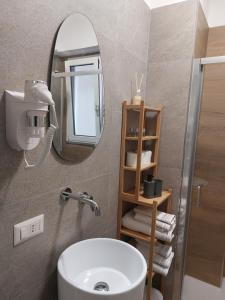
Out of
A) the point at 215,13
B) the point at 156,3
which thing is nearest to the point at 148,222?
the point at 156,3

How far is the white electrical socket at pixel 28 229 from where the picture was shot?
34.2 inches

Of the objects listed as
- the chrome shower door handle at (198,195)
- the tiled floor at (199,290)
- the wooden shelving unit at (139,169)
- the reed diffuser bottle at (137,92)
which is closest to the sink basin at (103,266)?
the wooden shelving unit at (139,169)

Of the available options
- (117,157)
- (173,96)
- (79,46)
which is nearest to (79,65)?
(79,46)

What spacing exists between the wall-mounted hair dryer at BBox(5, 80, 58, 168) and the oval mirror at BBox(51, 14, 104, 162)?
203 millimetres

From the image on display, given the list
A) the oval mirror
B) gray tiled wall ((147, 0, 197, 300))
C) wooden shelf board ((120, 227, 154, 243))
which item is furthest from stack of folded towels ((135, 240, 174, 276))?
the oval mirror

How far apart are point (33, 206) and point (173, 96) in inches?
48.0

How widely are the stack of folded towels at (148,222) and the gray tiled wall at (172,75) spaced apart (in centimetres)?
23

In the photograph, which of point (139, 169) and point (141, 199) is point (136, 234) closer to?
point (141, 199)

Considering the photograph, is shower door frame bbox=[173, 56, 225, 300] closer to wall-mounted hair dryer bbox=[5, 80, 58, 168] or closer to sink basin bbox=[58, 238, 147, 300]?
sink basin bbox=[58, 238, 147, 300]

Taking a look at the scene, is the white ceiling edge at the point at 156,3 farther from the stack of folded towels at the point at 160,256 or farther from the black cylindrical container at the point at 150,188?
the stack of folded towels at the point at 160,256

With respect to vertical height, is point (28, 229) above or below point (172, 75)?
below

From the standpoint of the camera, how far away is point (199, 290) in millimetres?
1981

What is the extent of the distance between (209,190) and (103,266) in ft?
3.88

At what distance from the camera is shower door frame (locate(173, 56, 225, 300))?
162cm
